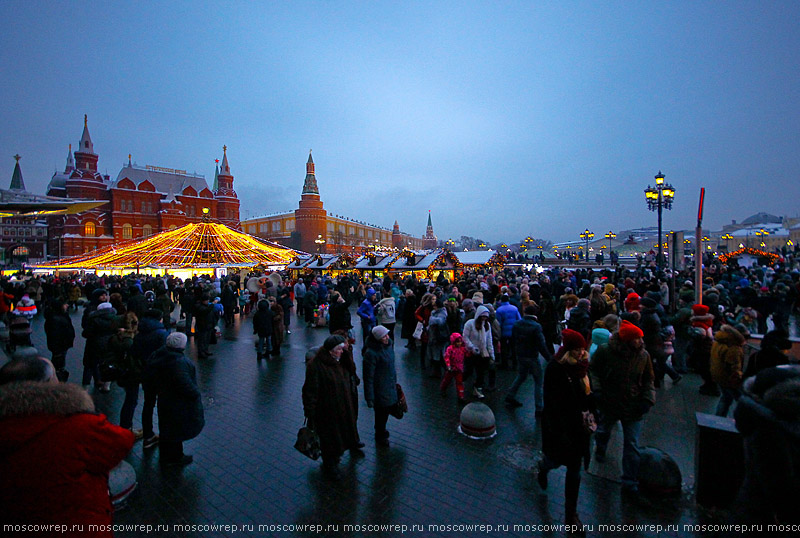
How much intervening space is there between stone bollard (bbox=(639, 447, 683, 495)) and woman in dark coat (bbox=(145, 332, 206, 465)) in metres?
4.60

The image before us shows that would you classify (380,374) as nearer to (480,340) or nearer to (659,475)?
(480,340)

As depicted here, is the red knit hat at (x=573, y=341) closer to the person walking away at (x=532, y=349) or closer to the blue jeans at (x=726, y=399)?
the person walking away at (x=532, y=349)

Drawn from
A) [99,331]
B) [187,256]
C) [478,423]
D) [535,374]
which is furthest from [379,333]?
[187,256]

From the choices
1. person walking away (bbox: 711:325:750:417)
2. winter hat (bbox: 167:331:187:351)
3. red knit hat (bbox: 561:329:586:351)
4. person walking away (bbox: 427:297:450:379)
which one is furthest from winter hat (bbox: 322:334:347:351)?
person walking away (bbox: 711:325:750:417)

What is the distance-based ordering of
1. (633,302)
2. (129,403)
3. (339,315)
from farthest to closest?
(339,315)
(633,302)
(129,403)

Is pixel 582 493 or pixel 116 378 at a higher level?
pixel 116 378

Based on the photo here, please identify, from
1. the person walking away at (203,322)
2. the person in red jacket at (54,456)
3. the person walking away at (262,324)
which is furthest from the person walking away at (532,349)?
the person walking away at (203,322)

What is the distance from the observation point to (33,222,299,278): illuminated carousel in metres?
25.5

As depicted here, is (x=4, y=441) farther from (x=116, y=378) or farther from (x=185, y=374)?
(x=116, y=378)

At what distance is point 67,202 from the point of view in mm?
10406

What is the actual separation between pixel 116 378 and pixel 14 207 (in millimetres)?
8893

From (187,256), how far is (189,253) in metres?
0.44

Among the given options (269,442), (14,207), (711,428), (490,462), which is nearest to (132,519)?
(269,442)

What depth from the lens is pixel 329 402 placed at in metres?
4.06
